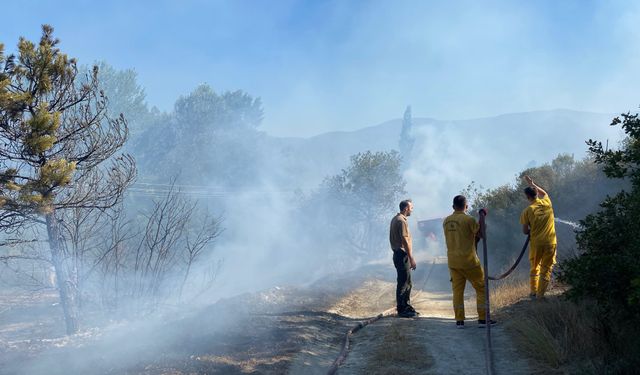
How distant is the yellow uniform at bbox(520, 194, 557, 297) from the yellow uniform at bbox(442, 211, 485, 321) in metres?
1.28

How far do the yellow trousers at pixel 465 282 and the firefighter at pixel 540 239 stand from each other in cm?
124

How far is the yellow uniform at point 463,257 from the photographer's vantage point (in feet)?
27.1

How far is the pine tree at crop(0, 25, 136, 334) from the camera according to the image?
10.4 meters

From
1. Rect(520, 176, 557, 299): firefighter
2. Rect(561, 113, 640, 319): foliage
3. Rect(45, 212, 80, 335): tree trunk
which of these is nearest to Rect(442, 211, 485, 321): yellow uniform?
Rect(520, 176, 557, 299): firefighter

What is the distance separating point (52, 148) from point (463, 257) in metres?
8.69

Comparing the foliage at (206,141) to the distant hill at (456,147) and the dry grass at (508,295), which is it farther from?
the dry grass at (508,295)

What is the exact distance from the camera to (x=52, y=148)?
11.6 meters

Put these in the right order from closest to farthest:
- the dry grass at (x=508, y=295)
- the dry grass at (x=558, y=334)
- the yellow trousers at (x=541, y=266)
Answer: the dry grass at (x=558, y=334) < the yellow trousers at (x=541, y=266) < the dry grass at (x=508, y=295)

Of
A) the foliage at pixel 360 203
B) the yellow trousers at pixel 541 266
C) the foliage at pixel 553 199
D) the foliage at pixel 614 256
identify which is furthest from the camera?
the foliage at pixel 360 203

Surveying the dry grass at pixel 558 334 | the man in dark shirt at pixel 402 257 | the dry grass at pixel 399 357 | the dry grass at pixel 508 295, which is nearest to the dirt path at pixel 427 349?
the dry grass at pixel 399 357

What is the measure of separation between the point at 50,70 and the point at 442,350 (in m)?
9.16

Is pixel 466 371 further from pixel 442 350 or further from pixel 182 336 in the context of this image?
pixel 182 336

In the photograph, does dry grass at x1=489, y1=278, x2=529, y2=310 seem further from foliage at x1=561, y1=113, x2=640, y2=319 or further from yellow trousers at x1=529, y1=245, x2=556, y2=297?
foliage at x1=561, y1=113, x2=640, y2=319

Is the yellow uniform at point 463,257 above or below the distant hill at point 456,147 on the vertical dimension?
below
